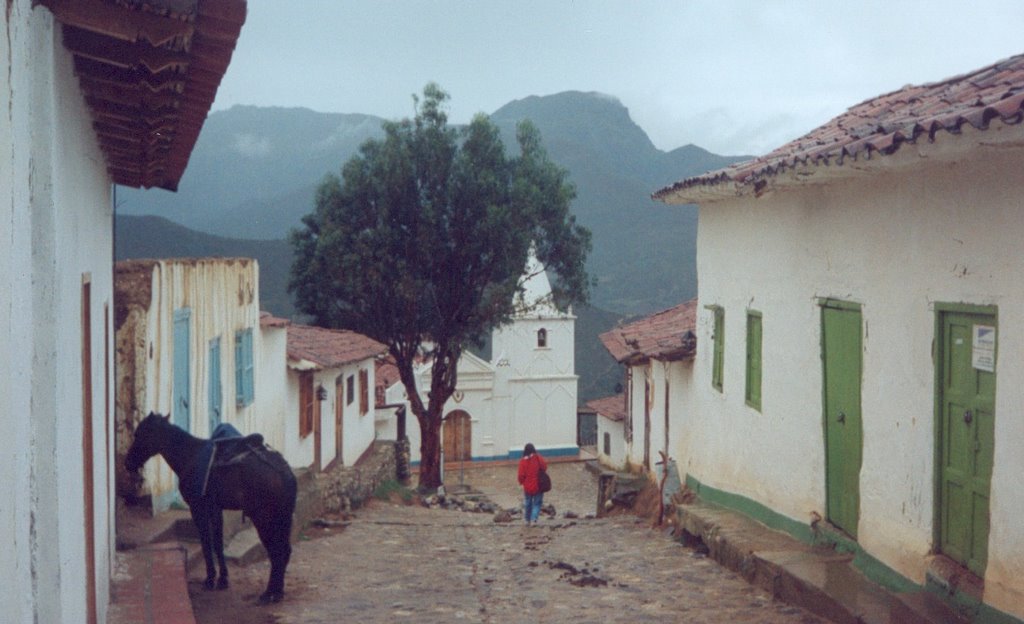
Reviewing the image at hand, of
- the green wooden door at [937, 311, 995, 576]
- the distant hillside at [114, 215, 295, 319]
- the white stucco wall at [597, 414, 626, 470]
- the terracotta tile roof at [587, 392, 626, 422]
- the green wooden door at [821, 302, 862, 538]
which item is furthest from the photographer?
the terracotta tile roof at [587, 392, 626, 422]

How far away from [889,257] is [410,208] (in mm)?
18966

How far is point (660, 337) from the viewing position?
15414mm

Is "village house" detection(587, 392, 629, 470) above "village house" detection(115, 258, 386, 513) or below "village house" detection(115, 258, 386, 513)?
below

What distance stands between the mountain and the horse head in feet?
113

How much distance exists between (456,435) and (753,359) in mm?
32661

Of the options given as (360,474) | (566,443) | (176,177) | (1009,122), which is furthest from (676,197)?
(566,443)

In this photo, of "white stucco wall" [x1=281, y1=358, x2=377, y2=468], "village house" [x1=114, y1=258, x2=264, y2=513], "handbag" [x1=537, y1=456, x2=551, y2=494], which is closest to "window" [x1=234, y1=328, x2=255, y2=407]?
"village house" [x1=114, y1=258, x2=264, y2=513]

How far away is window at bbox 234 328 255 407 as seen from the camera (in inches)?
557

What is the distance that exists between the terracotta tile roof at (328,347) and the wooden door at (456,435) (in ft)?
64.2

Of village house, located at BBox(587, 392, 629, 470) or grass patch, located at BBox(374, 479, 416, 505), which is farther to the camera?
village house, located at BBox(587, 392, 629, 470)

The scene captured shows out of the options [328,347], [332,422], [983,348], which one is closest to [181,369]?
[983,348]

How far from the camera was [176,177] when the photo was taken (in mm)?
8781

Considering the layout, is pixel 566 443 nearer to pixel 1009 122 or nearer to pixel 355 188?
pixel 355 188

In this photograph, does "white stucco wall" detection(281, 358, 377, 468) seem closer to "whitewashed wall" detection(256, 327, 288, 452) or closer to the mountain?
"whitewashed wall" detection(256, 327, 288, 452)
